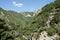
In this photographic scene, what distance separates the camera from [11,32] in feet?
133

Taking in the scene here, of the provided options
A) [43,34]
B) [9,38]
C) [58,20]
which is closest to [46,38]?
[43,34]

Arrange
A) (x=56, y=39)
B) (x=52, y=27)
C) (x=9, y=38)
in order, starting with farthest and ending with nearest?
(x=52, y=27) → (x=56, y=39) → (x=9, y=38)

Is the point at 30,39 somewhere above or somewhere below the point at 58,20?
Answer: below

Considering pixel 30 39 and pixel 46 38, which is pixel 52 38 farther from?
pixel 30 39

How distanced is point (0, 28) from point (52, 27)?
1463cm

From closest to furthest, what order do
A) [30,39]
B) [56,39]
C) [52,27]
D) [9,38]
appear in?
[9,38]
[56,39]
[52,27]
[30,39]

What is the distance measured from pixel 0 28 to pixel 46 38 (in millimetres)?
12358

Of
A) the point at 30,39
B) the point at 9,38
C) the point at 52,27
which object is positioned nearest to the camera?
the point at 9,38

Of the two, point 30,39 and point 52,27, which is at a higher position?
point 52,27

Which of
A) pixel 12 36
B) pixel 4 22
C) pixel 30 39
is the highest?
pixel 4 22

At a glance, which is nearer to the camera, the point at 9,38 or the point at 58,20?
the point at 9,38

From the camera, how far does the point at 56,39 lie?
42156 mm

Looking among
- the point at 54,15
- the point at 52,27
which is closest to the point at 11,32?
the point at 52,27

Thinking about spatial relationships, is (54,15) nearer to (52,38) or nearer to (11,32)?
(52,38)
